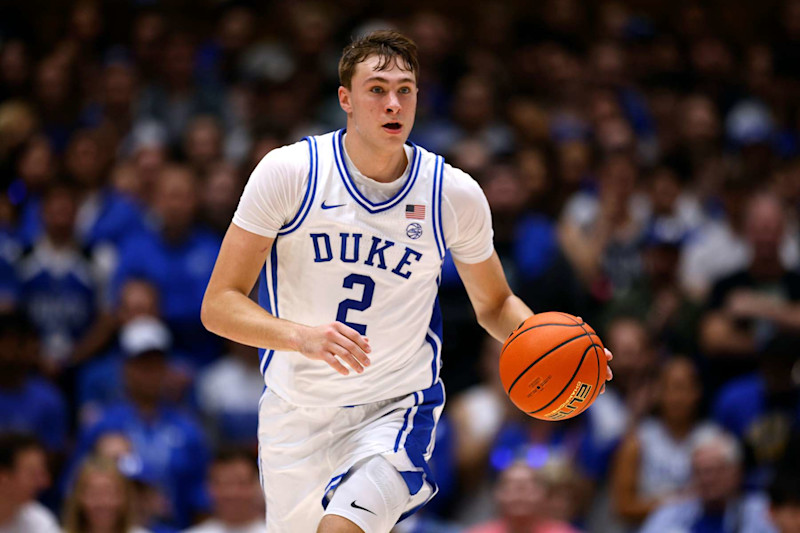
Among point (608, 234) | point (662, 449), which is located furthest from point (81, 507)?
point (608, 234)

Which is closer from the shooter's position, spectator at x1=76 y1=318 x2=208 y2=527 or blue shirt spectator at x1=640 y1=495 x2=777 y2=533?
blue shirt spectator at x1=640 y1=495 x2=777 y2=533

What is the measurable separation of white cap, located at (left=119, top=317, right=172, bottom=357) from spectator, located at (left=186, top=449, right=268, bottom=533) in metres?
1.37

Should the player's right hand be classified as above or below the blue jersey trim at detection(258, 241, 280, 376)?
below

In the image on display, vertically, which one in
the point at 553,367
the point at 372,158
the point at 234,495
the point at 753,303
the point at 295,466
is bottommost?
the point at 295,466

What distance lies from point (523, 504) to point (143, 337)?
3379mm

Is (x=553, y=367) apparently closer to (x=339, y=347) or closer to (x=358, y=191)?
(x=339, y=347)

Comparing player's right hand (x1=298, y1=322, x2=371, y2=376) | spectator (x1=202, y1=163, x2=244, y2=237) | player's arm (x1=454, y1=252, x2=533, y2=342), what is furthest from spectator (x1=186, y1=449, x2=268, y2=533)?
player's right hand (x1=298, y1=322, x2=371, y2=376)

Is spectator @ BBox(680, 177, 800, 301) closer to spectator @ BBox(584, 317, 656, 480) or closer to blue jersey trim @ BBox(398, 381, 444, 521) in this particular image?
spectator @ BBox(584, 317, 656, 480)

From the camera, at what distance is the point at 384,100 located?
473cm

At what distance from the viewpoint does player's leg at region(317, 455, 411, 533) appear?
14.5 feet

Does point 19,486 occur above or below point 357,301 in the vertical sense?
below

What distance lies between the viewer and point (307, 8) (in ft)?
42.6

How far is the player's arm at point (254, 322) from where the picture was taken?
4.15 metres

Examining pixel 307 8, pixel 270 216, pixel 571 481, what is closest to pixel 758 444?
pixel 571 481
